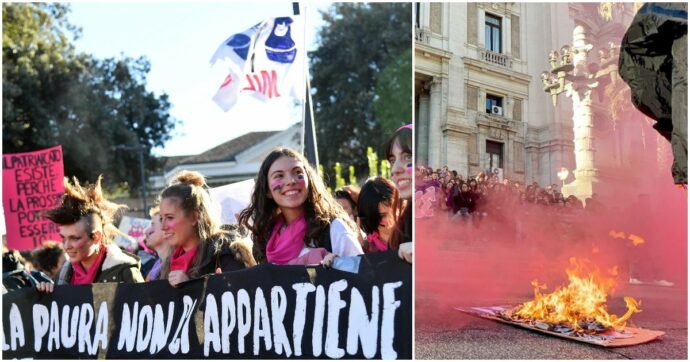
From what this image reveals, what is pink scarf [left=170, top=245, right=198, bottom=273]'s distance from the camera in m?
4.30

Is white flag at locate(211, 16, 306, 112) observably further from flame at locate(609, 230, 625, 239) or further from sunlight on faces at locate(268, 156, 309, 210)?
flame at locate(609, 230, 625, 239)

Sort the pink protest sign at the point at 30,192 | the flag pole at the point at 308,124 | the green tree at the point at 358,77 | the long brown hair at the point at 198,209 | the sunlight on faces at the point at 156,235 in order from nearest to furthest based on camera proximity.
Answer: the long brown hair at the point at 198,209
the sunlight on faces at the point at 156,235
the flag pole at the point at 308,124
the pink protest sign at the point at 30,192
the green tree at the point at 358,77

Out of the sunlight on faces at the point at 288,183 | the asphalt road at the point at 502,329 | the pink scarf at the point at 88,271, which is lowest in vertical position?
the asphalt road at the point at 502,329

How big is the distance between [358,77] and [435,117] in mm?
18178

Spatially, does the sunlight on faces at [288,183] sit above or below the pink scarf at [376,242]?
above

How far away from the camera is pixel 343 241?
395 cm

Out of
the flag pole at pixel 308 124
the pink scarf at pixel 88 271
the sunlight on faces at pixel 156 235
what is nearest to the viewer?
the pink scarf at pixel 88 271

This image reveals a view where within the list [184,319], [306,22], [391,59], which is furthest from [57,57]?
[184,319]

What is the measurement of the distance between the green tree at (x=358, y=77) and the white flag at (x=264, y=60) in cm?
1454

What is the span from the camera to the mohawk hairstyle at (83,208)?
4.79 meters

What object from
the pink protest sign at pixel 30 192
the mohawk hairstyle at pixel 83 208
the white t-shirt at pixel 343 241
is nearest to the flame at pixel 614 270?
the white t-shirt at pixel 343 241

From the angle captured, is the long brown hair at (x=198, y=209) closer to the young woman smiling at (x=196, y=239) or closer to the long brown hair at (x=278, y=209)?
the young woman smiling at (x=196, y=239)

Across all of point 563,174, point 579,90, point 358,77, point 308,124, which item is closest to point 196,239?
point 308,124

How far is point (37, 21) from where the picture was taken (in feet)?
60.8
